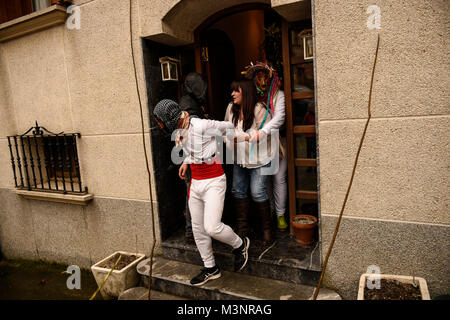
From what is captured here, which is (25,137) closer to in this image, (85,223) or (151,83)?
(85,223)

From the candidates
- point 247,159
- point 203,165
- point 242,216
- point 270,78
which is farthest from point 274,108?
point 242,216

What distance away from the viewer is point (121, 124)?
14.1 ft

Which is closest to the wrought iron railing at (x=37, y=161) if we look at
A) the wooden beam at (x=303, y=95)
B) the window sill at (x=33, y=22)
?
the window sill at (x=33, y=22)

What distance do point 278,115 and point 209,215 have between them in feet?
4.52

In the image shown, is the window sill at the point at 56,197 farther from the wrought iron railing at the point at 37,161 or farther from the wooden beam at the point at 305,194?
the wooden beam at the point at 305,194

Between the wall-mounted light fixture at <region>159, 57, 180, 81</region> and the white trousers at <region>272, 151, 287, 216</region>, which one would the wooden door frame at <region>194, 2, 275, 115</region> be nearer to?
the wall-mounted light fixture at <region>159, 57, 180, 81</region>

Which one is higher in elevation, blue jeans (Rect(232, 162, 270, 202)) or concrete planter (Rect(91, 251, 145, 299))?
blue jeans (Rect(232, 162, 270, 202))

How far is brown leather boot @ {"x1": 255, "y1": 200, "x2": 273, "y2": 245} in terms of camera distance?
391 centimetres

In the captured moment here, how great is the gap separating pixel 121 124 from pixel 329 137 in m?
2.69

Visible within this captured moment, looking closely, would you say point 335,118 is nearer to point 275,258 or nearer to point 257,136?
point 257,136

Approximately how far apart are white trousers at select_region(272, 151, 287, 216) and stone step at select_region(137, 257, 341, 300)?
999 millimetres

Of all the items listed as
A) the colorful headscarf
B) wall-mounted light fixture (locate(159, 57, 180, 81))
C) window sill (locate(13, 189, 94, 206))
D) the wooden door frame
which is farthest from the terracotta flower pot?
window sill (locate(13, 189, 94, 206))

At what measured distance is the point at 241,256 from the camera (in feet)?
12.0

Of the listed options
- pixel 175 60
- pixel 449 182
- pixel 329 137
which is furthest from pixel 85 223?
pixel 449 182
